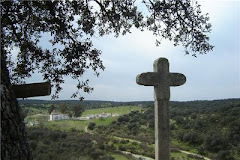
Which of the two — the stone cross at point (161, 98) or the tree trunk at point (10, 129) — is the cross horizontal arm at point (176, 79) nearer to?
the stone cross at point (161, 98)

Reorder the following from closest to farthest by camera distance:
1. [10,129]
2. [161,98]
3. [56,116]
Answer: [10,129]
[161,98]
[56,116]

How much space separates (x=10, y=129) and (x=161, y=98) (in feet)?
9.86

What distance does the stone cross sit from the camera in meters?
4.94

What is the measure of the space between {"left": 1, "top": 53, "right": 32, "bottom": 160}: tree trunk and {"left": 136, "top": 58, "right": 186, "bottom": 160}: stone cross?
2592 mm

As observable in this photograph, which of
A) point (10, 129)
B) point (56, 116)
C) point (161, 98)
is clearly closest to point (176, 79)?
point (161, 98)

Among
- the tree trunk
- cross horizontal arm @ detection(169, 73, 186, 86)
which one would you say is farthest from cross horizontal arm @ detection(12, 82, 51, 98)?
cross horizontal arm @ detection(169, 73, 186, 86)

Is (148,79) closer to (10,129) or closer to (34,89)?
(34,89)

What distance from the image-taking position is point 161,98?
505cm

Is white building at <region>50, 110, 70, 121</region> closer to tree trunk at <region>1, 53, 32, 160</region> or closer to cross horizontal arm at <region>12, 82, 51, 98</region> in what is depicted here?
cross horizontal arm at <region>12, 82, 51, 98</region>

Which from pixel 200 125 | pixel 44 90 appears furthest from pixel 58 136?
pixel 44 90

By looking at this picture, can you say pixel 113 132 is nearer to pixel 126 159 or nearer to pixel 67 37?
pixel 126 159

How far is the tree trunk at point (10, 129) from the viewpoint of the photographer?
255 cm

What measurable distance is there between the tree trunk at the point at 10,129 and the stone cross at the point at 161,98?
259cm

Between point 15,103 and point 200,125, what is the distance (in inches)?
1167
